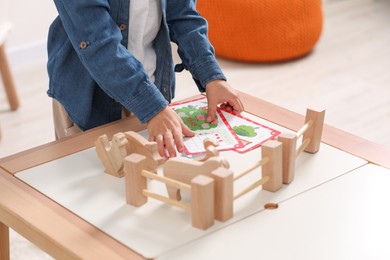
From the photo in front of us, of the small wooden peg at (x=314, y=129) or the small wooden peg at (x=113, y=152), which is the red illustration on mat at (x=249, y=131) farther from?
the small wooden peg at (x=113, y=152)

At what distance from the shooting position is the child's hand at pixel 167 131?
114 cm

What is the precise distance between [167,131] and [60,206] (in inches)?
9.5

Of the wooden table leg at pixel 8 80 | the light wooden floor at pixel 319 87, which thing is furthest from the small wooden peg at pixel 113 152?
the wooden table leg at pixel 8 80

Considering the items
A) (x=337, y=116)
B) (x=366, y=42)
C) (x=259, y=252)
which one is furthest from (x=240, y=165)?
(x=366, y=42)

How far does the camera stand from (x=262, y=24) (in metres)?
2.78

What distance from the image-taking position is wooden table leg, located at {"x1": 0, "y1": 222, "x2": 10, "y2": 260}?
1171mm

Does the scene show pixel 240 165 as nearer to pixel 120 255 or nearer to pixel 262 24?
pixel 120 255

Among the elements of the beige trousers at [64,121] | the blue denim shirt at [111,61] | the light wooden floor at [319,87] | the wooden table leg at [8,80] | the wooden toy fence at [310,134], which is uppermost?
the blue denim shirt at [111,61]

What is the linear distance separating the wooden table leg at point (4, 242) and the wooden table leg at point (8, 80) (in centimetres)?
135

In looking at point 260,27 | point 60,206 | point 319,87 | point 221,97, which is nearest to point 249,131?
point 221,97

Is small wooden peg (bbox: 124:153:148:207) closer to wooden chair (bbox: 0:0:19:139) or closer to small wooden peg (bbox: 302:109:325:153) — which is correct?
small wooden peg (bbox: 302:109:325:153)

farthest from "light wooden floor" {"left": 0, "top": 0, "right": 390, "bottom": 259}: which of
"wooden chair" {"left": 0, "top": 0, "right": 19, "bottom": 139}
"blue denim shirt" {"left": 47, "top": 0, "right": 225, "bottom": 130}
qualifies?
"blue denim shirt" {"left": 47, "top": 0, "right": 225, "bottom": 130}

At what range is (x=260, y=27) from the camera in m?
2.78

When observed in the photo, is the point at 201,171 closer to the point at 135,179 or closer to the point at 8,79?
the point at 135,179
